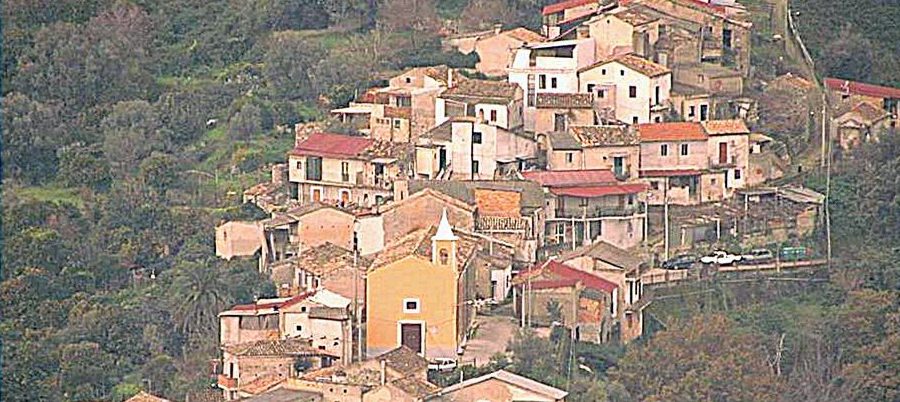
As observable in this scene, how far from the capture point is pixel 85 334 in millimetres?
40844

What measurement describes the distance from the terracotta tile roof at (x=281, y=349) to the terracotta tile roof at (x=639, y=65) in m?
7.68

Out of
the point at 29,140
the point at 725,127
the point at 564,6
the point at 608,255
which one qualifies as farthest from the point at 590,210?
the point at 29,140

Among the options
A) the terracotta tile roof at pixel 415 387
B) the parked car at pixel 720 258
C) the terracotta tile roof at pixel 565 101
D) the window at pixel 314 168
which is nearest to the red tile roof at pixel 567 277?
the parked car at pixel 720 258

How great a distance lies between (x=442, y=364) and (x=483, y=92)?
23.2ft

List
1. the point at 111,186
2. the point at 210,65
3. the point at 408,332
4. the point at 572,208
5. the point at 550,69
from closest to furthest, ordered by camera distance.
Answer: the point at 408,332 < the point at 572,208 < the point at 550,69 < the point at 111,186 < the point at 210,65

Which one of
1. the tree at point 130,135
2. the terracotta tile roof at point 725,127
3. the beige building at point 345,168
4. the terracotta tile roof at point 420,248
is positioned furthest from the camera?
the tree at point 130,135

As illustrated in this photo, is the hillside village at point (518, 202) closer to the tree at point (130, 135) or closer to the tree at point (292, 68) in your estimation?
the tree at point (292, 68)

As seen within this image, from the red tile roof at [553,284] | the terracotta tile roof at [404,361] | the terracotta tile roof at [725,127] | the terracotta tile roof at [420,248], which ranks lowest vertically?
the terracotta tile roof at [404,361]

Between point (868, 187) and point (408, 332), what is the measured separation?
823 centimetres

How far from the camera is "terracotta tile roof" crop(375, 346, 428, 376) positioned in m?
35.1

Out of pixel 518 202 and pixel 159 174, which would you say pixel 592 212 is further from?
pixel 159 174

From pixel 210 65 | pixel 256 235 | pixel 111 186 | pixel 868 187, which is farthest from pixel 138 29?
pixel 868 187

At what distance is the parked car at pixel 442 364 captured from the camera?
3616cm

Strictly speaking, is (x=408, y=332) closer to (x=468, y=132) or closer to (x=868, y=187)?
(x=468, y=132)
